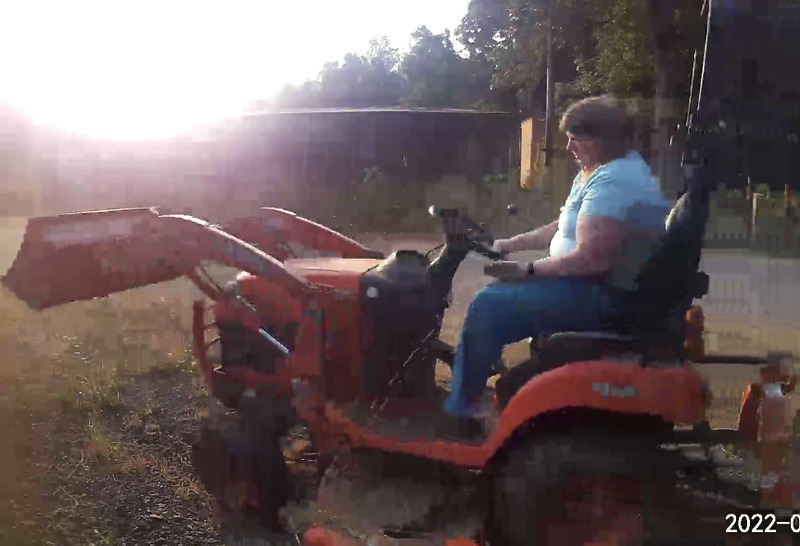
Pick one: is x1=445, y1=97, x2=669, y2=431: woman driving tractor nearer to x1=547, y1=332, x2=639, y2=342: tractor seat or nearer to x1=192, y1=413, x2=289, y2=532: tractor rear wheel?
x1=547, y1=332, x2=639, y2=342: tractor seat

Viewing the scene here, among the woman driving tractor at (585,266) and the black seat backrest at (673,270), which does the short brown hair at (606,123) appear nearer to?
the woman driving tractor at (585,266)

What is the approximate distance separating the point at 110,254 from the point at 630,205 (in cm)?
218

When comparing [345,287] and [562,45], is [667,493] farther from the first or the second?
[562,45]

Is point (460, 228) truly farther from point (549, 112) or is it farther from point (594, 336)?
point (549, 112)

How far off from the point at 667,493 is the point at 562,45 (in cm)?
1567

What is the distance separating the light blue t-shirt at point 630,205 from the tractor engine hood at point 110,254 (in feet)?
4.23

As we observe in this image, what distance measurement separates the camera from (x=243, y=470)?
3.26m

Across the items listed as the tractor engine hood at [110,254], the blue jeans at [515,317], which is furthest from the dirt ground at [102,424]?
the tractor engine hood at [110,254]

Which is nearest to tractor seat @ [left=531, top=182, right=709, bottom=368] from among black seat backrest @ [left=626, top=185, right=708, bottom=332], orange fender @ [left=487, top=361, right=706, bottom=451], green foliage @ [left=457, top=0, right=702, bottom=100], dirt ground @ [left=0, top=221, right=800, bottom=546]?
black seat backrest @ [left=626, top=185, right=708, bottom=332]

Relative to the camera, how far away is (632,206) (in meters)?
2.75

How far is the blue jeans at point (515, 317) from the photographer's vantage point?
2838 mm

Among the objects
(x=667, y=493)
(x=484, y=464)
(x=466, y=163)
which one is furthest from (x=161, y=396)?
(x=466, y=163)

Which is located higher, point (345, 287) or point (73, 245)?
point (73, 245)

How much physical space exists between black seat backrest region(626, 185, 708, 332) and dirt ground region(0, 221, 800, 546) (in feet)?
2.77
